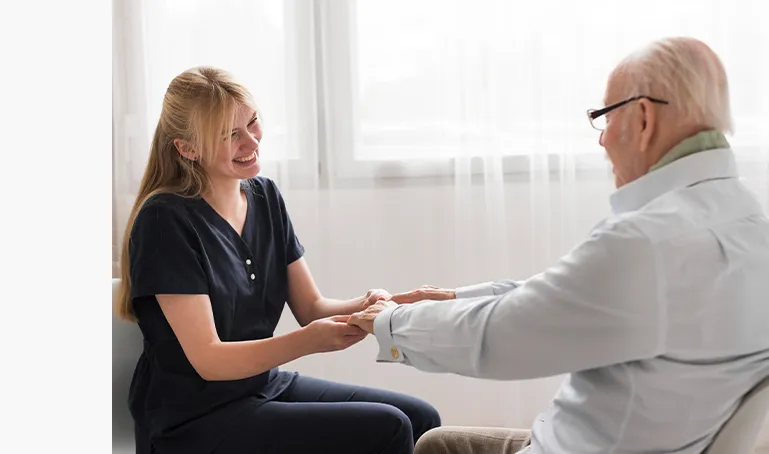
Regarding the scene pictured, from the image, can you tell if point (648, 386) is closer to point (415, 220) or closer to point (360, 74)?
point (415, 220)

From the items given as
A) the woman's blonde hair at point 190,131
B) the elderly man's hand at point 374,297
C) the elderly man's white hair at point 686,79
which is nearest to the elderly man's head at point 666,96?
the elderly man's white hair at point 686,79

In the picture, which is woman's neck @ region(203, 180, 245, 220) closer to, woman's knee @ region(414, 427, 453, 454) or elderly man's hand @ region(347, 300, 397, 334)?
elderly man's hand @ region(347, 300, 397, 334)

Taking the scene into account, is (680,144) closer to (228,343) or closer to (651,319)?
(651,319)

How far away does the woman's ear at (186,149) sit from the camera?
1.67m

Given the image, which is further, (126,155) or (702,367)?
(126,155)

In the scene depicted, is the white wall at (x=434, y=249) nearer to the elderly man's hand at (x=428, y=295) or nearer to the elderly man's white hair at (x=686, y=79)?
the elderly man's hand at (x=428, y=295)

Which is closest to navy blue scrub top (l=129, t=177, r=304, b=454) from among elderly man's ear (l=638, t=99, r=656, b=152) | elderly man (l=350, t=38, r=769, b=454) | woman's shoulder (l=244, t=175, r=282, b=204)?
woman's shoulder (l=244, t=175, r=282, b=204)

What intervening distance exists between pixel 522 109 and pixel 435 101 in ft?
0.90

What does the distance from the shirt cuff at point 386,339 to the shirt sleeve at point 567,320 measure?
0.27 feet

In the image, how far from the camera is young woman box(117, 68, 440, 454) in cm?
152

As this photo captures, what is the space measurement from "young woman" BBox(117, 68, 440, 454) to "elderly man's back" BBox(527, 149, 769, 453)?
22.0 inches

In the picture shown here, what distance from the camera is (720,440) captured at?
1.07 meters

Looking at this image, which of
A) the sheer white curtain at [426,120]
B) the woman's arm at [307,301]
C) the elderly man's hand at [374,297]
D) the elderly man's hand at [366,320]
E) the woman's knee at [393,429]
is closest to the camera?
the elderly man's hand at [366,320]
